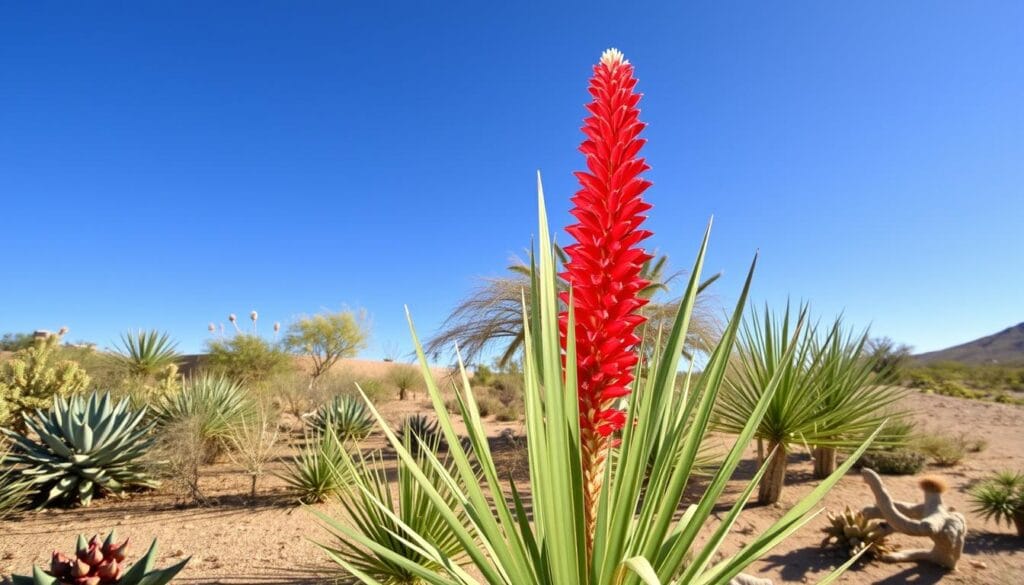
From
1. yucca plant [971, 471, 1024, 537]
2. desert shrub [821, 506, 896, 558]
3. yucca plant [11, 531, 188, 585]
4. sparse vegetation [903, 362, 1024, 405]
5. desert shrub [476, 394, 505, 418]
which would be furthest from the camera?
sparse vegetation [903, 362, 1024, 405]

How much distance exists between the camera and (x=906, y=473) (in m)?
7.17

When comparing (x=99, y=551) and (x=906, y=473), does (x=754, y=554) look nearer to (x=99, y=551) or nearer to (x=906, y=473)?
(x=99, y=551)

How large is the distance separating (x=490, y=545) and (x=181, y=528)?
505 cm

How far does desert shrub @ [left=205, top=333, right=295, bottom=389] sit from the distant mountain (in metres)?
66.8

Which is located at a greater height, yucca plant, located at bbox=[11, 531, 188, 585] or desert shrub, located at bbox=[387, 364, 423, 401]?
desert shrub, located at bbox=[387, 364, 423, 401]

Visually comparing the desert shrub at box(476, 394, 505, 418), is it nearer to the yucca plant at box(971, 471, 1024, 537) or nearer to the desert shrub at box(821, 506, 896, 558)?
the desert shrub at box(821, 506, 896, 558)

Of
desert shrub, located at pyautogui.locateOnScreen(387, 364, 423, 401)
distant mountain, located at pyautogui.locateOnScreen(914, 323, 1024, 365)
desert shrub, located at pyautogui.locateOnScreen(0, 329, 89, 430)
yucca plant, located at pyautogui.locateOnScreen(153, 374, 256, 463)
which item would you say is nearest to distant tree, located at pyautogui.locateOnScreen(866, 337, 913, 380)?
yucca plant, located at pyautogui.locateOnScreen(153, 374, 256, 463)

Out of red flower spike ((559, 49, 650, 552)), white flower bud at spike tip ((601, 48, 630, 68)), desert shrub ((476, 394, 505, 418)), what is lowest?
desert shrub ((476, 394, 505, 418))

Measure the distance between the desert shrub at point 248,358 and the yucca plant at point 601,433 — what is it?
19.0 metres

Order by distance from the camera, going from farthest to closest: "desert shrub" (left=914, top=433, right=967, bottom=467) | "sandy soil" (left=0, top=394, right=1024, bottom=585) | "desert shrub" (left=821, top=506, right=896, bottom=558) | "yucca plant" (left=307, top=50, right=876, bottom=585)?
"desert shrub" (left=914, top=433, right=967, bottom=467) < "desert shrub" (left=821, top=506, right=896, bottom=558) < "sandy soil" (left=0, top=394, right=1024, bottom=585) < "yucca plant" (left=307, top=50, right=876, bottom=585)

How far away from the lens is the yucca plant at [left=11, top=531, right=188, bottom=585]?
2139 millimetres

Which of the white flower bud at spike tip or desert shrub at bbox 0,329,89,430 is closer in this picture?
the white flower bud at spike tip

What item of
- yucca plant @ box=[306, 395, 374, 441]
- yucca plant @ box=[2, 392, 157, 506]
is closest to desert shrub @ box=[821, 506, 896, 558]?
yucca plant @ box=[306, 395, 374, 441]

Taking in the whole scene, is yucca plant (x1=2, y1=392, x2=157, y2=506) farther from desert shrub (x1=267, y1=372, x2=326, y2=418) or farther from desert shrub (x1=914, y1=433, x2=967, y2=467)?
desert shrub (x1=914, y1=433, x2=967, y2=467)
